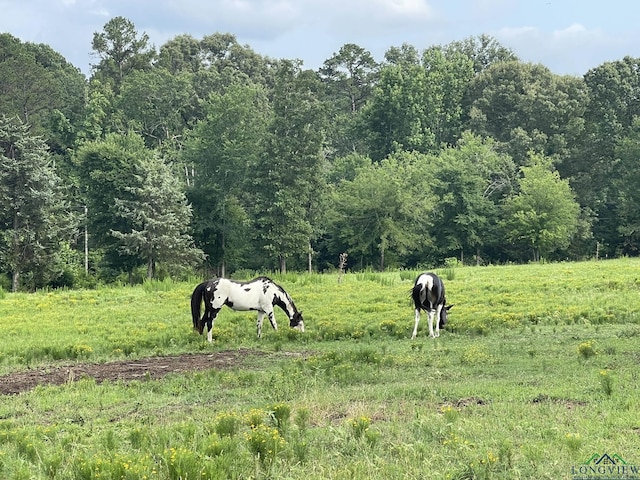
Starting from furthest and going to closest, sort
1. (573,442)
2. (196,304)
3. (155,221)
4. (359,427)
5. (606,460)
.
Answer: (155,221)
(196,304)
(359,427)
(573,442)
(606,460)

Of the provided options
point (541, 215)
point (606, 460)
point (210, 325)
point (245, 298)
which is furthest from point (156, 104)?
point (606, 460)

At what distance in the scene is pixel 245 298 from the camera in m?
16.6

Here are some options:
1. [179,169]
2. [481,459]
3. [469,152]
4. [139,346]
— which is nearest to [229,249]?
[179,169]

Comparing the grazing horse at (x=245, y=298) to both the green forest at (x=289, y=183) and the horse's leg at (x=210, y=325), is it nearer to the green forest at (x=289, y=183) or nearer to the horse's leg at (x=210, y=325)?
the horse's leg at (x=210, y=325)

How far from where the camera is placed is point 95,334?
16250mm

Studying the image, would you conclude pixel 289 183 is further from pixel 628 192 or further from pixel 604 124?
pixel 604 124

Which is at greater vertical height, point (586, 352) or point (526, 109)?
point (526, 109)

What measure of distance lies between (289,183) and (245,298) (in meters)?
32.2

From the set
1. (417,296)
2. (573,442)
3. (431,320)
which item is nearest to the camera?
(573,442)

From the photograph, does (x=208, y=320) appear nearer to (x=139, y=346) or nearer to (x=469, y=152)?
(x=139, y=346)

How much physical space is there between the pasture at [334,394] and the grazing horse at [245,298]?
0.51 meters

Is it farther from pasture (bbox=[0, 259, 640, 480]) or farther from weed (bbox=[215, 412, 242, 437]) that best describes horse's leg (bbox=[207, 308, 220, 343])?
weed (bbox=[215, 412, 242, 437])

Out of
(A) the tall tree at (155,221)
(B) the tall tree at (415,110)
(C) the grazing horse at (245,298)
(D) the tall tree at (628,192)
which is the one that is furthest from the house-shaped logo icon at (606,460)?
(B) the tall tree at (415,110)

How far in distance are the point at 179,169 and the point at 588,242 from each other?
113 ft
